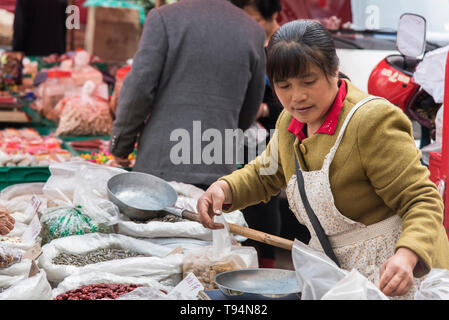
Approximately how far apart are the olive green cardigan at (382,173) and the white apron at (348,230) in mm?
20

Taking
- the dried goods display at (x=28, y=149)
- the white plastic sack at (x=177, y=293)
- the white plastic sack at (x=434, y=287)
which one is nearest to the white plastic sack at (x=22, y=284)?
the white plastic sack at (x=177, y=293)

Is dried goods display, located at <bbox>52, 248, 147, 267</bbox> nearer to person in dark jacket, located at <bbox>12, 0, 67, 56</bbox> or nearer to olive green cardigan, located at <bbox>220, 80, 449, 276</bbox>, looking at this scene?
olive green cardigan, located at <bbox>220, 80, 449, 276</bbox>

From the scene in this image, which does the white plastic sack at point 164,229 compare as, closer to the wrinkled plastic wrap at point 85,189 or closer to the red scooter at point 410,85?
the wrinkled plastic wrap at point 85,189

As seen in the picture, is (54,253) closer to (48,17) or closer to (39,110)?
(39,110)

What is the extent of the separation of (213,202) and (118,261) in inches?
13.3

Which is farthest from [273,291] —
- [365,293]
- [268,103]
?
[268,103]

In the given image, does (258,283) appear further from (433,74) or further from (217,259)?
(433,74)

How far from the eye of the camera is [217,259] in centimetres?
186

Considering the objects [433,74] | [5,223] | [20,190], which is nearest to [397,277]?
Answer: [5,223]

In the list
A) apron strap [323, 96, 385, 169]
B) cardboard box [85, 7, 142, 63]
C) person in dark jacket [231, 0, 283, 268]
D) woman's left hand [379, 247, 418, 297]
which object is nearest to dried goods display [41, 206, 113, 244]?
apron strap [323, 96, 385, 169]

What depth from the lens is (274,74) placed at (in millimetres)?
1479

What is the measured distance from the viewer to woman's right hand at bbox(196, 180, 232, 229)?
177cm

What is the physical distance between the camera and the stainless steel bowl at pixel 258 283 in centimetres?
139

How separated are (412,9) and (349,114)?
11.2 ft
